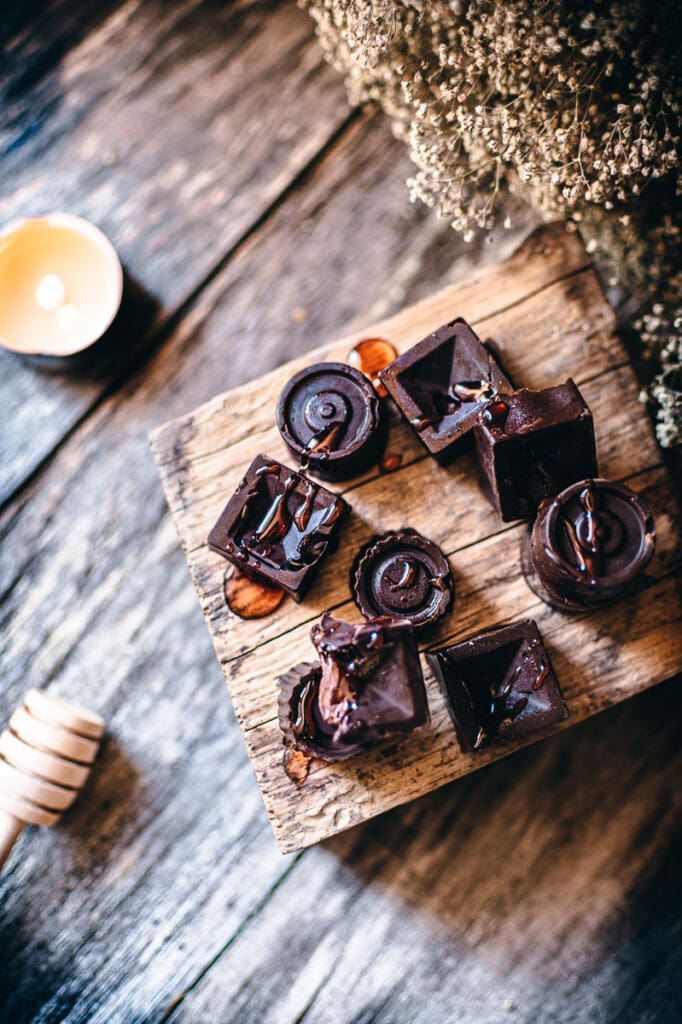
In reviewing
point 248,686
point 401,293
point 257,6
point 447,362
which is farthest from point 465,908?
point 257,6

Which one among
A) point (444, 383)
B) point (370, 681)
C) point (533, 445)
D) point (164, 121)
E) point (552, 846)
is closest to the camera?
point (370, 681)

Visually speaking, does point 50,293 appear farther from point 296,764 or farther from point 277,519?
point 296,764

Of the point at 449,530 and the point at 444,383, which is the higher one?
the point at 444,383

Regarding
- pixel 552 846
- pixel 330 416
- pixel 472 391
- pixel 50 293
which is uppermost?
pixel 50 293

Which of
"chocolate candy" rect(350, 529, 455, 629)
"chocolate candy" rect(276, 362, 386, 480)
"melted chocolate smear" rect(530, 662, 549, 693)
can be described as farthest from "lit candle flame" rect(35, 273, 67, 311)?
"melted chocolate smear" rect(530, 662, 549, 693)

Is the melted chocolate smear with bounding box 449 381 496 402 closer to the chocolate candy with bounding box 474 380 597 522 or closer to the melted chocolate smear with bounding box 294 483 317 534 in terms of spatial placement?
the chocolate candy with bounding box 474 380 597 522

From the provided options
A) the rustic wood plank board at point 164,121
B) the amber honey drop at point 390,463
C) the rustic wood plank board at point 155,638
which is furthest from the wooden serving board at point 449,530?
the rustic wood plank board at point 164,121

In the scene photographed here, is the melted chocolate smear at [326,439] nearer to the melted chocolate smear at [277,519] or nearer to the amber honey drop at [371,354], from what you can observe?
the melted chocolate smear at [277,519]

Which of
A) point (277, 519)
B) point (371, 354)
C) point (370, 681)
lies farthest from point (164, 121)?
point (370, 681)
